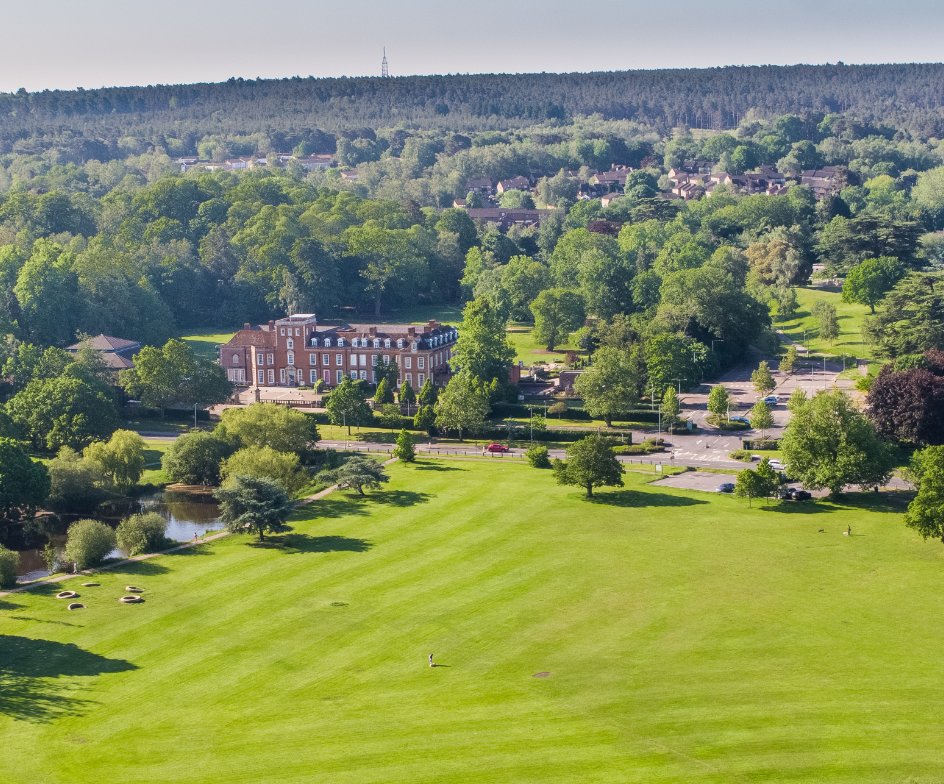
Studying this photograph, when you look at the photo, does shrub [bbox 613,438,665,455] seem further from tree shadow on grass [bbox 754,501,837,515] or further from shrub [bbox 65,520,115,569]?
shrub [bbox 65,520,115,569]

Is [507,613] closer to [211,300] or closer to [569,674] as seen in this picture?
[569,674]

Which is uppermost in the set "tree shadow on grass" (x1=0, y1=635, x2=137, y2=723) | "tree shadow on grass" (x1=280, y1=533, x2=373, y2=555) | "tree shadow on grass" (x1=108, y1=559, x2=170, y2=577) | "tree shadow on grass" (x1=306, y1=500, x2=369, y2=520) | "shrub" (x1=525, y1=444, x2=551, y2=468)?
"shrub" (x1=525, y1=444, x2=551, y2=468)

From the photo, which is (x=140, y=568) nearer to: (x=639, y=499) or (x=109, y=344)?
(x=639, y=499)

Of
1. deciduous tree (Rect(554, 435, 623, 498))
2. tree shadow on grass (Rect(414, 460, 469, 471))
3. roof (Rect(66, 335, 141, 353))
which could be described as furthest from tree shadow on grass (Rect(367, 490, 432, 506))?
roof (Rect(66, 335, 141, 353))

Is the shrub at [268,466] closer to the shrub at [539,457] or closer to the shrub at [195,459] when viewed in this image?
the shrub at [195,459]

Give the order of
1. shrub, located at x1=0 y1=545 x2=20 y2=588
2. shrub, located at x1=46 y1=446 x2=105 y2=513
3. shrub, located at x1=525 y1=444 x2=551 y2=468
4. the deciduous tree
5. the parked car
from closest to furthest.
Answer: shrub, located at x1=0 y1=545 x2=20 y2=588, the parked car, the deciduous tree, shrub, located at x1=46 y1=446 x2=105 y2=513, shrub, located at x1=525 y1=444 x2=551 y2=468

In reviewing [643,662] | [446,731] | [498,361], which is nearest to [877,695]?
[643,662]

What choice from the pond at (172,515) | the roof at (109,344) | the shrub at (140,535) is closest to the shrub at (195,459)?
the pond at (172,515)
